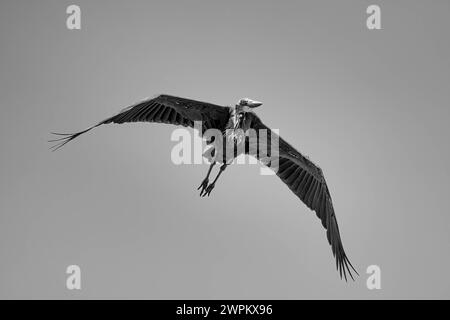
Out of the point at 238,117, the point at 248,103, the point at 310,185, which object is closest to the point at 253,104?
the point at 248,103

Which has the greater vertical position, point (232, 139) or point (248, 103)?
point (248, 103)

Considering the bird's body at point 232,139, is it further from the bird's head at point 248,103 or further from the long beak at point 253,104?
the long beak at point 253,104

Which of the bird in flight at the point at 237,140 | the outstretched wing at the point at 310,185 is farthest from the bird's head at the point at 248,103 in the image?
the outstretched wing at the point at 310,185

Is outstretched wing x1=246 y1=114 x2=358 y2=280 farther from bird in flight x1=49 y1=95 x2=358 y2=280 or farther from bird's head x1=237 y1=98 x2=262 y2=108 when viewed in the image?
bird's head x1=237 y1=98 x2=262 y2=108

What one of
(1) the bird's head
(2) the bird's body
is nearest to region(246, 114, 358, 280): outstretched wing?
(2) the bird's body

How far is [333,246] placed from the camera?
21.0m

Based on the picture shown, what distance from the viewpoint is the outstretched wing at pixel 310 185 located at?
20984mm

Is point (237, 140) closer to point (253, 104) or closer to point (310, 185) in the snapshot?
point (253, 104)

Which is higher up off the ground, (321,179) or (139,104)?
(139,104)

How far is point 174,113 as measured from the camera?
65.4 feet

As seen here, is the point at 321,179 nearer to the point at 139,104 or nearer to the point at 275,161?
the point at 275,161

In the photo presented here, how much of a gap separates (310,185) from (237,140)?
11.8ft
